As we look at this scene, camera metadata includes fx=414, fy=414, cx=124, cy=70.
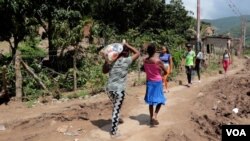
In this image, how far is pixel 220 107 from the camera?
1045 cm

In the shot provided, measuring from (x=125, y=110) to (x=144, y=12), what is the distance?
63.4 ft

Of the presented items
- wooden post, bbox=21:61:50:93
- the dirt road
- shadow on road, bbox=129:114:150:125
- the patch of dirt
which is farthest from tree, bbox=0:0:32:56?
the patch of dirt

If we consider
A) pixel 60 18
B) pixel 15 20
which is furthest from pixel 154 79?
pixel 60 18

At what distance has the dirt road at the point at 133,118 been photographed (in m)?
7.99

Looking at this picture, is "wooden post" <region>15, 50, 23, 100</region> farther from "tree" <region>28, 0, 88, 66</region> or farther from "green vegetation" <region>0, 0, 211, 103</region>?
"tree" <region>28, 0, 88, 66</region>

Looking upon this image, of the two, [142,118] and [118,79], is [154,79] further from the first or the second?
[142,118]

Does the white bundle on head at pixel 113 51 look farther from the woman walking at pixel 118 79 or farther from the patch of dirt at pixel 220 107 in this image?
the patch of dirt at pixel 220 107

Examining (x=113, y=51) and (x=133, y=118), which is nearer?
(x=113, y=51)

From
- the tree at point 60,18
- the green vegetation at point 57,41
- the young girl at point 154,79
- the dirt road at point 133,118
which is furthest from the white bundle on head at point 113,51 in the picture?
the tree at point 60,18

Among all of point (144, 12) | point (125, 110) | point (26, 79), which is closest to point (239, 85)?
point (125, 110)

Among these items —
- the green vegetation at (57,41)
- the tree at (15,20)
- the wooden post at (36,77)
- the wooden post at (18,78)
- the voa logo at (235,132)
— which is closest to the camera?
the voa logo at (235,132)

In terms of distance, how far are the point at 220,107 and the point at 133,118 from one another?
2607 millimetres

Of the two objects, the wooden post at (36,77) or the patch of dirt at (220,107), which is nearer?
the patch of dirt at (220,107)

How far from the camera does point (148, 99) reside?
8094mm
